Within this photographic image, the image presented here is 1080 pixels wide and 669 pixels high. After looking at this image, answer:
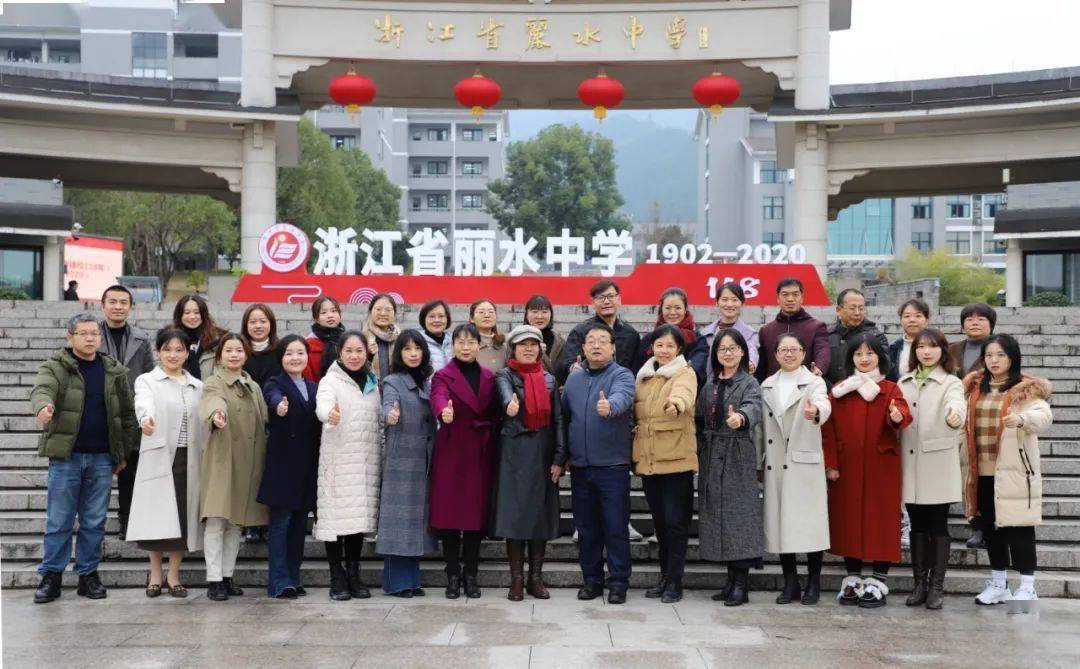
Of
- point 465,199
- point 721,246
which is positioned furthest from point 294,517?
point 465,199

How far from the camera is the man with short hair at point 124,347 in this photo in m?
6.81

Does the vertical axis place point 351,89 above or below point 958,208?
below

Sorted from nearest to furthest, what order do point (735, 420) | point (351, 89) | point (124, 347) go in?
point (735, 420)
point (124, 347)
point (351, 89)

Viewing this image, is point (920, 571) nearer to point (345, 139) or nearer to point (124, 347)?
point (124, 347)

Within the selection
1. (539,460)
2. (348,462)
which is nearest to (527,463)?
(539,460)

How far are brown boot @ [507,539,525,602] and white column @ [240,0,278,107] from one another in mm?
10467

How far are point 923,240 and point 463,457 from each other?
5205cm

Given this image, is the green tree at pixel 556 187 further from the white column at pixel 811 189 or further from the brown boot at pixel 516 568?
the brown boot at pixel 516 568

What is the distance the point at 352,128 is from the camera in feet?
171

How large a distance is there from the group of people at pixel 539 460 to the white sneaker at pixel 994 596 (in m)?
0.03

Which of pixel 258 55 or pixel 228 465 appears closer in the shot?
pixel 228 465

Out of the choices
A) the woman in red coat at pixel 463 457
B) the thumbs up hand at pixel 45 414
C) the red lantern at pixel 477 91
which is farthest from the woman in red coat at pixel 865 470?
the red lantern at pixel 477 91

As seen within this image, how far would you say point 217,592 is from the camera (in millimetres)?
6348

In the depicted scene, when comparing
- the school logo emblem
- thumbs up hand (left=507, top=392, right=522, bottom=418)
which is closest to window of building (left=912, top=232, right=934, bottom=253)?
the school logo emblem
